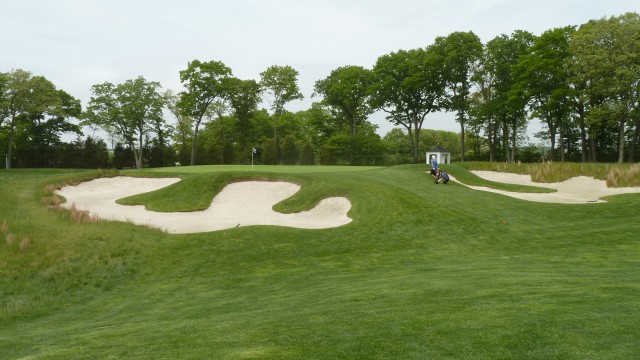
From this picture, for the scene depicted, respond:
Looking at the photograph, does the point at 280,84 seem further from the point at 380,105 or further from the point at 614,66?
the point at 614,66

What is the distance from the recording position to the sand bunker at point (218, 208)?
19250 millimetres

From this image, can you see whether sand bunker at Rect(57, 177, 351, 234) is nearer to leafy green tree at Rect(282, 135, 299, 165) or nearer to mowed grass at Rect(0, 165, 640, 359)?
mowed grass at Rect(0, 165, 640, 359)

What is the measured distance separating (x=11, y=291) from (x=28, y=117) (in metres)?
68.4

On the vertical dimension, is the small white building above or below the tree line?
below

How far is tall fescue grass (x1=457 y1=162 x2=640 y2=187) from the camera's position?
30.4 metres

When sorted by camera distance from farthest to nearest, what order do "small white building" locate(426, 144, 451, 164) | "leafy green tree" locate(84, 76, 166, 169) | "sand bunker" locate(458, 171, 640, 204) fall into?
"leafy green tree" locate(84, 76, 166, 169), "small white building" locate(426, 144, 451, 164), "sand bunker" locate(458, 171, 640, 204)

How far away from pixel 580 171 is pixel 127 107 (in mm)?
66887

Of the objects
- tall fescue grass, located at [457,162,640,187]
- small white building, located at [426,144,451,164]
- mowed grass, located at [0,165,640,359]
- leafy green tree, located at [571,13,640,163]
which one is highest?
leafy green tree, located at [571,13,640,163]

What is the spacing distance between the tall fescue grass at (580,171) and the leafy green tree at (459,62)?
747 inches

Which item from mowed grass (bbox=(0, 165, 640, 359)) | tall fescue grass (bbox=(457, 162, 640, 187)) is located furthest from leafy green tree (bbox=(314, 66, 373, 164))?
mowed grass (bbox=(0, 165, 640, 359))

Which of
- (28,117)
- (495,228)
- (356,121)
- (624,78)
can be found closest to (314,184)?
(495,228)

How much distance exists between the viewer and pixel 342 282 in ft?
35.4

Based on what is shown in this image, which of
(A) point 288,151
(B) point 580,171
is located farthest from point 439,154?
(A) point 288,151

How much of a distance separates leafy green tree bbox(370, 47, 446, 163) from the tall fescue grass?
79.1 ft
